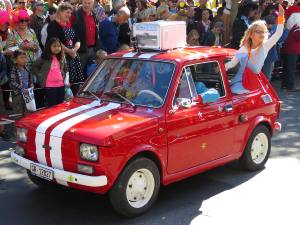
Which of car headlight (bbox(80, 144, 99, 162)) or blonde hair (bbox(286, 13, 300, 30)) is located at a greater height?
blonde hair (bbox(286, 13, 300, 30))

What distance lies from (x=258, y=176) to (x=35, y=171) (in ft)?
9.65

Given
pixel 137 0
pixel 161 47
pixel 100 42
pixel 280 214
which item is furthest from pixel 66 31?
pixel 137 0

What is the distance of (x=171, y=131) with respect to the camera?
5504mm

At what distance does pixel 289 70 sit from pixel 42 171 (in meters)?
8.89

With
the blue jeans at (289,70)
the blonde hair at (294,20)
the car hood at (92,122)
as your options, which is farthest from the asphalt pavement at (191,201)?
the blonde hair at (294,20)

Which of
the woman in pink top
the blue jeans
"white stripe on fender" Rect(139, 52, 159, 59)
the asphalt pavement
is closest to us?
the asphalt pavement

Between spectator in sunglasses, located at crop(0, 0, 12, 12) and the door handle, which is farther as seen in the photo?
spectator in sunglasses, located at crop(0, 0, 12, 12)

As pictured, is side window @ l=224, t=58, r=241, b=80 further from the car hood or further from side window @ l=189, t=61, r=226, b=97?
the car hood

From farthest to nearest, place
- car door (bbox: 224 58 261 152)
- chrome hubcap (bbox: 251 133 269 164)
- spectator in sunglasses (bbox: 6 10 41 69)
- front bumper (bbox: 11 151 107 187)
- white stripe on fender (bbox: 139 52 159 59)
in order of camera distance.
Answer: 1. spectator in sunglasses (bbox: 6 10 41 69)
2. chrome hubcap (bbox: 251 133 269 164)
3. car door (bbox: 224 58 261 152)
4. white stripe on fender (bbox: 139 52 159 59)
5. front bumper (bbox: 11 151 107 187)

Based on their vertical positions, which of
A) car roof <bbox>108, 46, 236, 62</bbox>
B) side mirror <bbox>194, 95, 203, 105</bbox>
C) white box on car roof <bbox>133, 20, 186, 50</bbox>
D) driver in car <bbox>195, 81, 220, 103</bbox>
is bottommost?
side mirror <bbox>194, 95, 203, 105</bbox>

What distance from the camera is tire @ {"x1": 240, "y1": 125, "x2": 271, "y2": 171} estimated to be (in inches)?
263

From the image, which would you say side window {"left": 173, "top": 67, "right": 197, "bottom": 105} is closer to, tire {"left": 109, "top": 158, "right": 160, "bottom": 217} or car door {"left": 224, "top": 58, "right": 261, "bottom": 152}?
car door {"left": 224, "top": 58, "right": 261, "bottom": 152}

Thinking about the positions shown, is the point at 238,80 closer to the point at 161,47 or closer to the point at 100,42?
the point at 161,47

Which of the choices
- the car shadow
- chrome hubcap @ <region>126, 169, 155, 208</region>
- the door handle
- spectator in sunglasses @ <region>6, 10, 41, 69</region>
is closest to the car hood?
chrome hubcap @ <region>126, 169, 155, 208</region>
